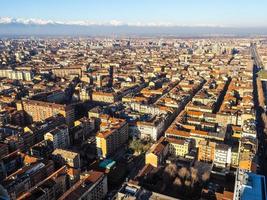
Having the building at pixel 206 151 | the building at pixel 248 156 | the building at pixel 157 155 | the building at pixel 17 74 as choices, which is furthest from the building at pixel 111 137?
the building at pixel 17 74

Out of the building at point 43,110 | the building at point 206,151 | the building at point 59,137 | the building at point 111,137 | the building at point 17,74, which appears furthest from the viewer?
the building at point 17,74

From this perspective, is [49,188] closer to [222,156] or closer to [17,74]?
[222,156]

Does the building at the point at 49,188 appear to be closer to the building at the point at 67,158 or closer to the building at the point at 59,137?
the building at the point at 67,158

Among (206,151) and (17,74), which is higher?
(17,74)

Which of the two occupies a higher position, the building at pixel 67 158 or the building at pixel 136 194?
the building at pixel 136 194

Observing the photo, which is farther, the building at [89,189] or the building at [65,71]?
the building at [65,71]

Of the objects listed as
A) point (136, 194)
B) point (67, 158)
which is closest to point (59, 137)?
point (67, 158)
